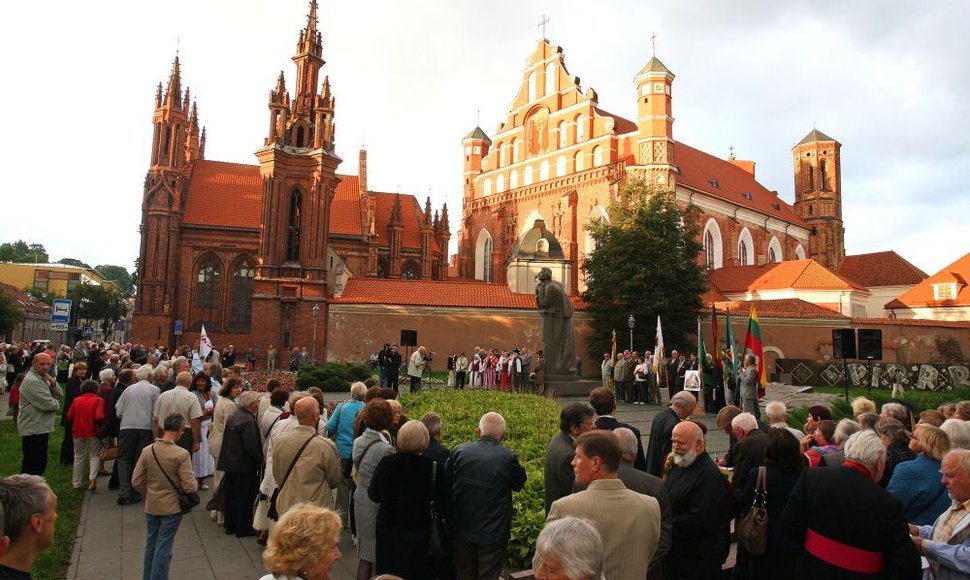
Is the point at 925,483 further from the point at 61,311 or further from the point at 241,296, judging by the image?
the point at 241,296

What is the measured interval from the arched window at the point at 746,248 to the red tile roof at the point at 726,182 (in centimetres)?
226

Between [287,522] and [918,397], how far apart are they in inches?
653

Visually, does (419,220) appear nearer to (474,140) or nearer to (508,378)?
(474,140)

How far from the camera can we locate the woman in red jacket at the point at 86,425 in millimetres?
9289

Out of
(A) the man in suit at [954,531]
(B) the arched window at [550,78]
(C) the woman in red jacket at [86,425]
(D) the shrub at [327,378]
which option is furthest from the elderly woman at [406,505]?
(B) the arched window at [550,78]

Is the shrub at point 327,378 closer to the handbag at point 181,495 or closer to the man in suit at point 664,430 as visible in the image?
the handbag at point 181,495

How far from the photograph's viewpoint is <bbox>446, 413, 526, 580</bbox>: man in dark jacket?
4828mm

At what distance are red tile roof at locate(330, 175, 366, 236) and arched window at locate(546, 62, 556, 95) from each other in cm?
1596

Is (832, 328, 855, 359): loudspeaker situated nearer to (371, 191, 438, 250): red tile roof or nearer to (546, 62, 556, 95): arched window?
(371, 191, 438, 250): red tile roof

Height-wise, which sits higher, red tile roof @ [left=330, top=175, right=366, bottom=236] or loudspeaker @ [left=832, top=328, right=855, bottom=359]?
red tile roof @ [left=330, top=175, right=366, bottom=236]

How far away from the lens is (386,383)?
867 inches

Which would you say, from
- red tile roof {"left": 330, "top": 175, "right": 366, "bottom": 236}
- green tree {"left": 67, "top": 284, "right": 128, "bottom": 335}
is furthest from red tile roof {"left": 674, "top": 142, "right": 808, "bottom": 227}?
green tree {"left": 67, "top": 284, "right": 128, "bottom": 335}

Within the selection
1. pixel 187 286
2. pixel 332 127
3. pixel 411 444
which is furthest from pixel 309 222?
pixel 411 444

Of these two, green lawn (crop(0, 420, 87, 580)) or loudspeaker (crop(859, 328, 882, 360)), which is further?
loudspeaker (crop(859, 328, 882, 360))
